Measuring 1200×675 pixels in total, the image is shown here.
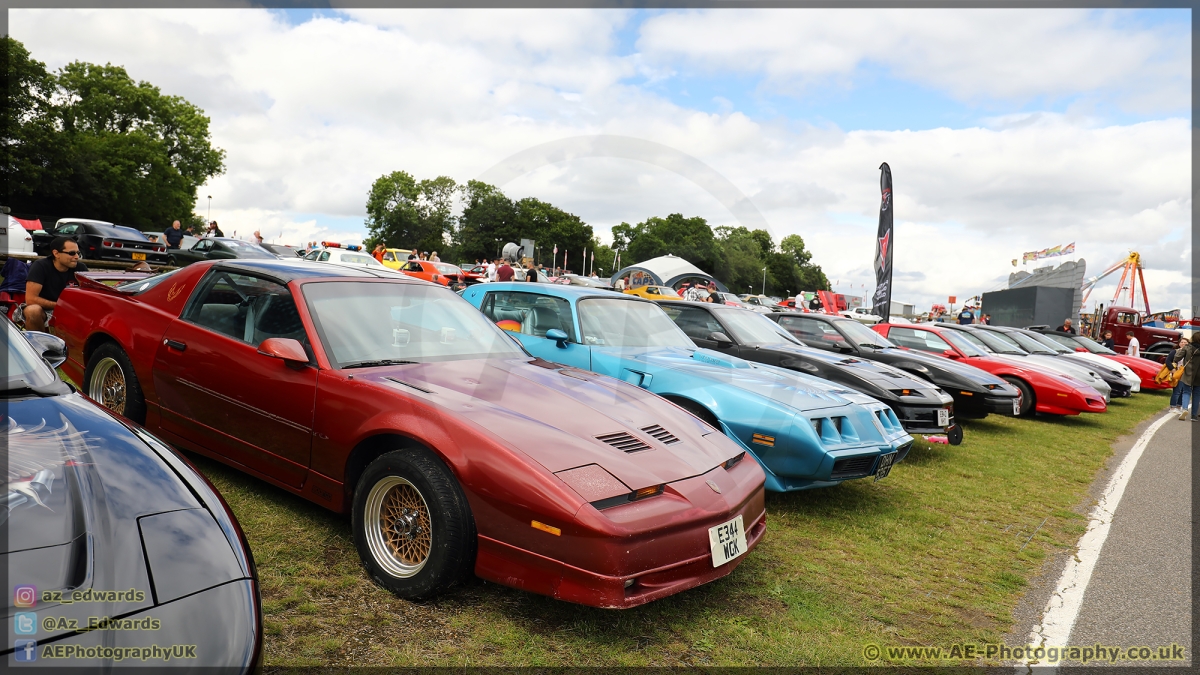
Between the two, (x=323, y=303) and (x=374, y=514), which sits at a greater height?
(x=323, y=303)

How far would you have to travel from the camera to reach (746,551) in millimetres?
2986

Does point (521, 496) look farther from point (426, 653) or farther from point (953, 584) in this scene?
point (953, 584)

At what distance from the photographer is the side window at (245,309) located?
11.5ft

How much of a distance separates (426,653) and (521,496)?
659mm

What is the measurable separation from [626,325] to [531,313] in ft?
2.58

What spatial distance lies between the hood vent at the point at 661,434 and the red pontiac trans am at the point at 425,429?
15mm

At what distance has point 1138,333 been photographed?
76.0 feet

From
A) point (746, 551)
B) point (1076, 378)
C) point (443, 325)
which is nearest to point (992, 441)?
point (1076, 378)

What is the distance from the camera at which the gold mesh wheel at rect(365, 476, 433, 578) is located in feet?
9.22

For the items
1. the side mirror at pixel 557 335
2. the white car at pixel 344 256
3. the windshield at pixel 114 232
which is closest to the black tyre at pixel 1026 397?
the side mirror at pixel 557 335

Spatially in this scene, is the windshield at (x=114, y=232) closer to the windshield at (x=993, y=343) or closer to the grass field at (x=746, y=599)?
the grass field at (x=746, y=599)

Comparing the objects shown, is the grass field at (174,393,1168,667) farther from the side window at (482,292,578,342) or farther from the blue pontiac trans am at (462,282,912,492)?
the side window at (482,292,578,342)

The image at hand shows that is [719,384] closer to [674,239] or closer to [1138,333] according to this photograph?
[674,239]

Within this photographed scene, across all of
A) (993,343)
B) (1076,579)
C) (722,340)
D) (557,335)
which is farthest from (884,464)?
(993,343)
